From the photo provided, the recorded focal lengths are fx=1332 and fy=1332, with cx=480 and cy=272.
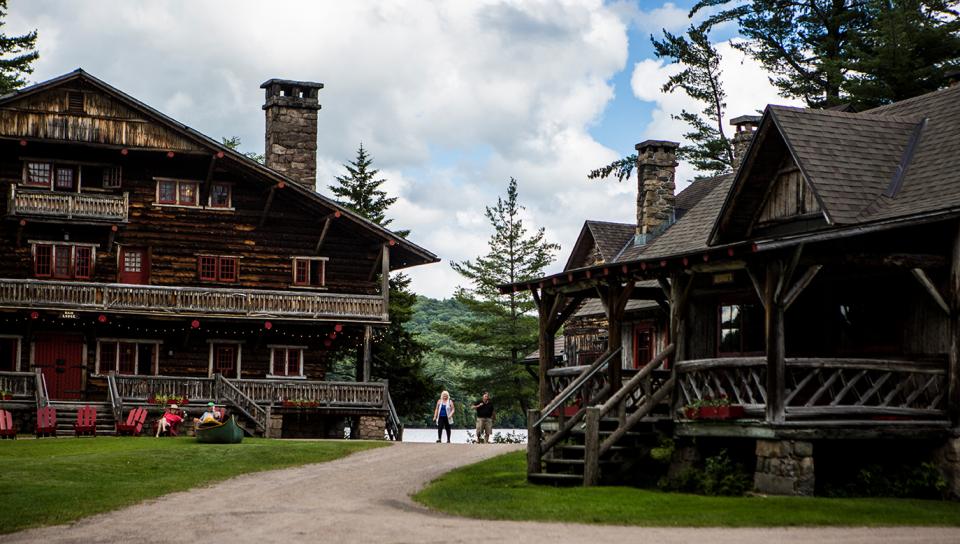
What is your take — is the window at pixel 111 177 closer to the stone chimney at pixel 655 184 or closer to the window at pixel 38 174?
the window at pixel 38 174

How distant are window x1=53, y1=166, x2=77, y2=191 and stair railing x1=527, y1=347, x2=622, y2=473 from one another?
23.7 meters

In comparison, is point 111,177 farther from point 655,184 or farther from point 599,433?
point 599,433

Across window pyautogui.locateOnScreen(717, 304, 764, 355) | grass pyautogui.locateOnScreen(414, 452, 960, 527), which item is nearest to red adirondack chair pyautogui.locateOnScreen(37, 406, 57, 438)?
grass pyautogui.locateOnScreen(414, 452, 960, 527)

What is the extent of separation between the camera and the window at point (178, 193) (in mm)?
45375

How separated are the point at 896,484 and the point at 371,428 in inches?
947

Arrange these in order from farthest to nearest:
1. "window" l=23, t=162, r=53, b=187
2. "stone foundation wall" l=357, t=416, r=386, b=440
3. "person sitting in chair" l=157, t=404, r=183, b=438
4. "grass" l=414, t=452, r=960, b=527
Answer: "window" l=23, t=162, r=53, b=187
"stone foundation wall" l=357, t=416, r=386, b=440
"person sitting in chair" l=157, t=404, r=183, b=438
"grass" l=414, t=452, r=960, b=527

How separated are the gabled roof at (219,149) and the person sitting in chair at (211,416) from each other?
859cm

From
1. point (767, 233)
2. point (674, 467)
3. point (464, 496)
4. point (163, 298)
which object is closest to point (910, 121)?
point (767, 233)

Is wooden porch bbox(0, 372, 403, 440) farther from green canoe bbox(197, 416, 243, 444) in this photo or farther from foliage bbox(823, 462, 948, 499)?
foliage bbox(823, 462, 948, 499)

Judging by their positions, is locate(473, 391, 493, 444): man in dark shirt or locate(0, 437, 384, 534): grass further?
locate(473, 391, 493, 444): man in dark shirt

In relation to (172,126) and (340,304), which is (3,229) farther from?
(340,304)

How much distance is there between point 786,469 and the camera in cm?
2152

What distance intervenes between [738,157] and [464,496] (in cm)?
2039

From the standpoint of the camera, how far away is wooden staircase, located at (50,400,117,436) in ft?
125
